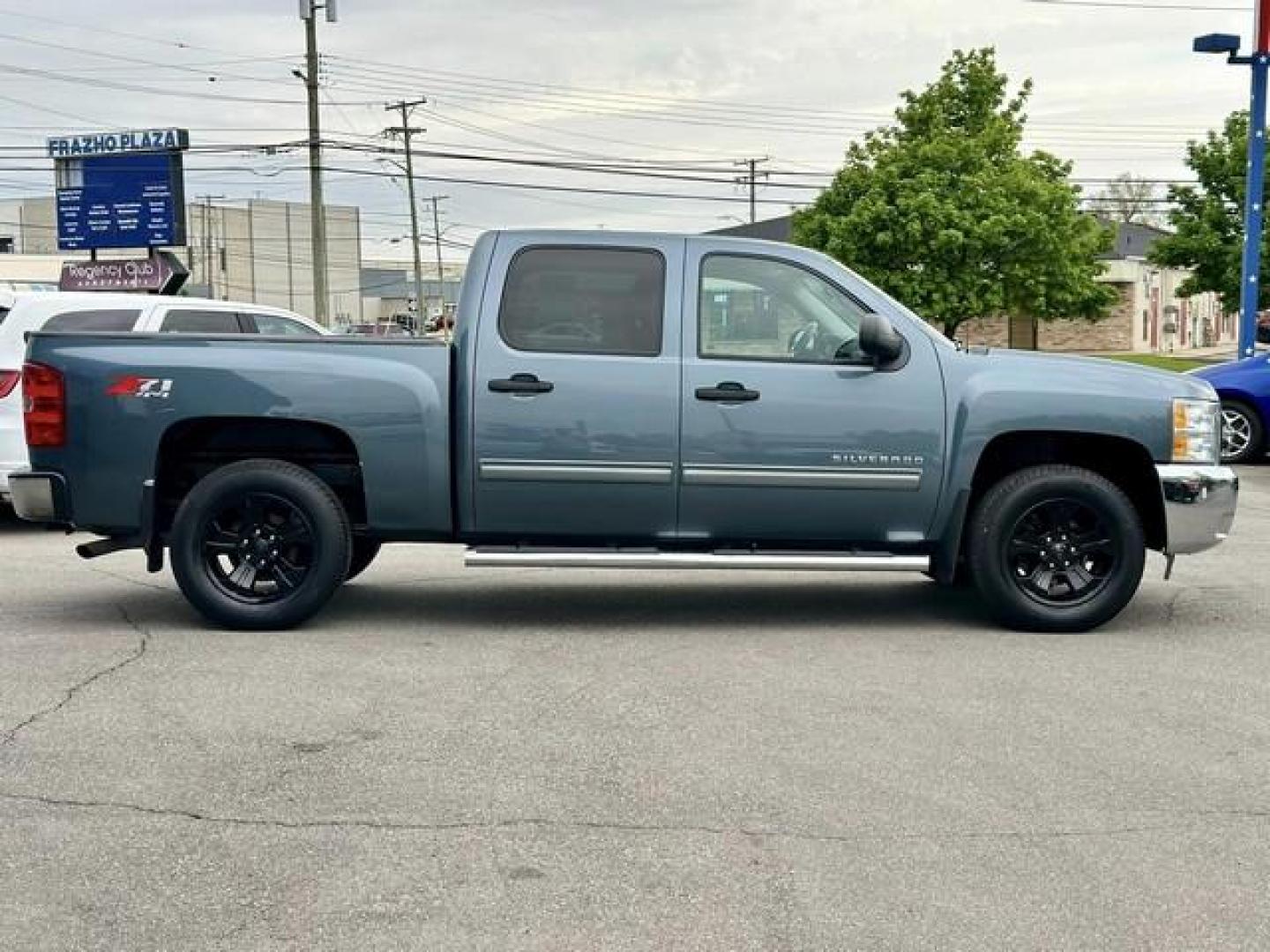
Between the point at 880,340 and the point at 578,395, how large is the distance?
148cm

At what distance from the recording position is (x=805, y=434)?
22.1 ft

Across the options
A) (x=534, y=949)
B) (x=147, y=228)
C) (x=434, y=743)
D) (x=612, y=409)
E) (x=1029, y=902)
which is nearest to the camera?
(x=534, y=949)

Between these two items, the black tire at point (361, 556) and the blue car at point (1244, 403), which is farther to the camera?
the blue car at point (1244, 403)

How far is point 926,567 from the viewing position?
6984 mm

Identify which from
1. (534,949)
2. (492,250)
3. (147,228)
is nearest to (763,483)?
(492,250)

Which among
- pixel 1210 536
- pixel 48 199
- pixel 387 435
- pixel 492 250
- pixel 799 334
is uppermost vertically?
pixel 48 199

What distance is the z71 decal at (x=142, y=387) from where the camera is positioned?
670 centimetres

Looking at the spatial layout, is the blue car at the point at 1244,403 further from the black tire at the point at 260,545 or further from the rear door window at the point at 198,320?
the black tire at the point at 260,545

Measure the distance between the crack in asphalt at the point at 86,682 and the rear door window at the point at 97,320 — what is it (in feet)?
12.5

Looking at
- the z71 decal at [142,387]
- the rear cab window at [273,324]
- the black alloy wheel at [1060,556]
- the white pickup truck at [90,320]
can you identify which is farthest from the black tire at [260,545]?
the rear cab window at [273,324]

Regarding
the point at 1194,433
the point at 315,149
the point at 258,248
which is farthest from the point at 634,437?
the point at 258,248

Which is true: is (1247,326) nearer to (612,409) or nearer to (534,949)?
(612,409)

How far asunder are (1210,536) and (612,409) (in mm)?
3077

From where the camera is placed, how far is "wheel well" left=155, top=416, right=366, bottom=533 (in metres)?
6.95
